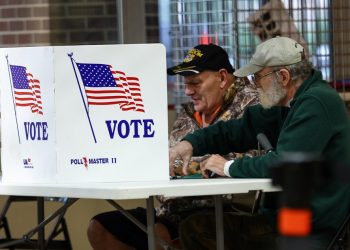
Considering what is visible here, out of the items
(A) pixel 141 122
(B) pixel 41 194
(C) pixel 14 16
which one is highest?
(C) pixel 14 16

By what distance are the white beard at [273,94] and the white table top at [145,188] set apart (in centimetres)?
51

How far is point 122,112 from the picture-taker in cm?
412

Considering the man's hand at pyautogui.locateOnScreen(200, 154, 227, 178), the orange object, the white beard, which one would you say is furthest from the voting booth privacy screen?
the orange object

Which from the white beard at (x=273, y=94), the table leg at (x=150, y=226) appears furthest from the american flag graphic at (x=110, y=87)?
the white beard at (x=273, y=94)

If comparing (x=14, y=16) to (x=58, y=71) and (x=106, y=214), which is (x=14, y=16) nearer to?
(x=106, y=214)

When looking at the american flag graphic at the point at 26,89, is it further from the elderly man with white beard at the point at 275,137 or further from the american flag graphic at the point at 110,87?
the elderly man with white beard at the point at 275,137

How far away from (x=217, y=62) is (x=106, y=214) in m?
0.97

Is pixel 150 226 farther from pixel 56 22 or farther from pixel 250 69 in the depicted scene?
pixel 56 22

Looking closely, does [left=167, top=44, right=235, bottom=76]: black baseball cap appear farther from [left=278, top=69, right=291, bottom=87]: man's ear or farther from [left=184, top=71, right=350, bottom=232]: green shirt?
[left=184, top=71, right=350, bottom=232]: green shirt

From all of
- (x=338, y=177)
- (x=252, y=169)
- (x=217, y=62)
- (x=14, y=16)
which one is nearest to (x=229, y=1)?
(x=14, y=16)

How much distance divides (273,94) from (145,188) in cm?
90

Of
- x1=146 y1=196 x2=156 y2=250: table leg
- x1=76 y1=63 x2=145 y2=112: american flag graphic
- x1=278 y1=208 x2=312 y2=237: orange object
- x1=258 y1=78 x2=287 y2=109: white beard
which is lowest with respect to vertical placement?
x1=146 y1=196 x2=156 y2=250: table leg

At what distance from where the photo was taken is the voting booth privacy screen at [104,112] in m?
4.11

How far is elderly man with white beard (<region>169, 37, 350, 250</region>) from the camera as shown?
4043mm
